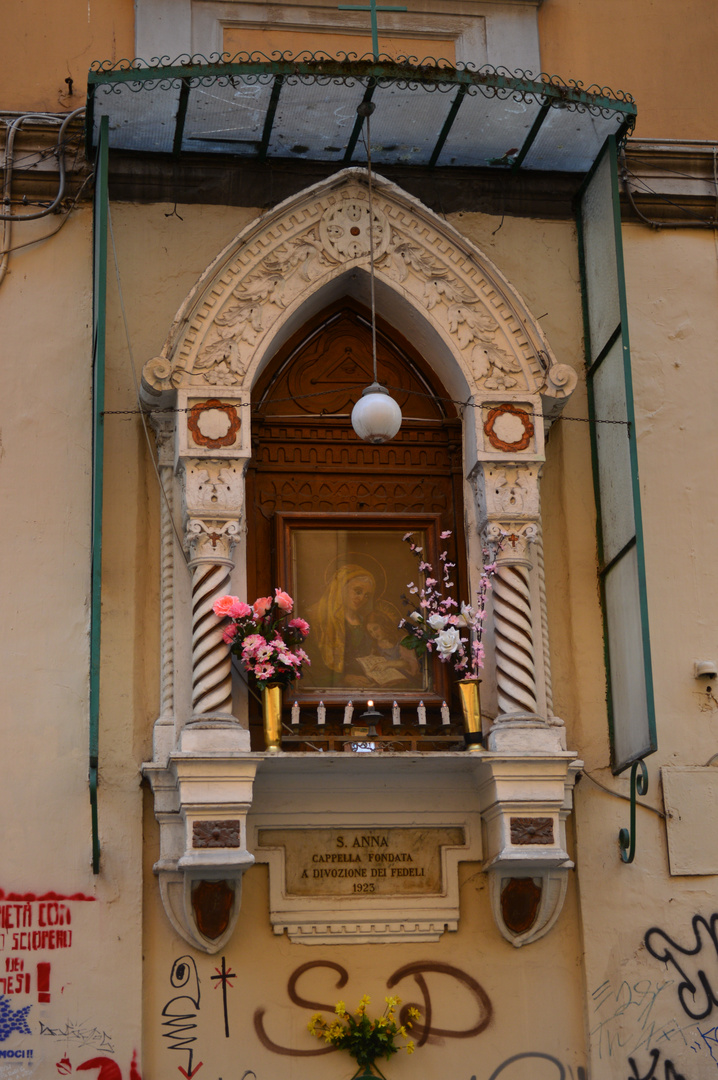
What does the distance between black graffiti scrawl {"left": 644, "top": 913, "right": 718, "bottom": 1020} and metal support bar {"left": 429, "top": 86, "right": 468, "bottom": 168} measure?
5.02m

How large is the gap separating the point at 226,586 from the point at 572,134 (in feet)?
12.0

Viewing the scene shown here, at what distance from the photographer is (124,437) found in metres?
9.03

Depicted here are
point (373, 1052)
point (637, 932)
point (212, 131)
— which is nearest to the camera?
point (373, 1052)

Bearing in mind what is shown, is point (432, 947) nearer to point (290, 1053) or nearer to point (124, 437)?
point (290, 1053)

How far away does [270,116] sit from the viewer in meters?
9.09

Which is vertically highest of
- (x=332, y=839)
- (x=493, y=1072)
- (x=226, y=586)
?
(x=226, y=586)

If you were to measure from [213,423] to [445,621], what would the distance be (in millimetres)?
1806

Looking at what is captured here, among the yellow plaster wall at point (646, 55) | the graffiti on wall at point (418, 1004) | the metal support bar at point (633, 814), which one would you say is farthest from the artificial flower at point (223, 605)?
the yellow plaster wall at point (646, 55)

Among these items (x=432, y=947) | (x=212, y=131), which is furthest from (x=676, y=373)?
(x=432, y=947)

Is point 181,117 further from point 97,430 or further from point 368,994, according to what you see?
point 368,994

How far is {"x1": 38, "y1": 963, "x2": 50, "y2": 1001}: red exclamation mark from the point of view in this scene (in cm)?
796

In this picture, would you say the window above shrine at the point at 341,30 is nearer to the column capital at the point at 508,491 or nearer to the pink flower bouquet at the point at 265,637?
the column capital at the point at 508,491

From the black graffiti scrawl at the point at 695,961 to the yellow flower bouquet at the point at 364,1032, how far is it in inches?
59.2

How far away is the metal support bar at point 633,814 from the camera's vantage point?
8.50m
